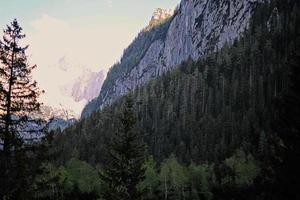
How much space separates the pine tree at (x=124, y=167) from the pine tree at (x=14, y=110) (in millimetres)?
12270

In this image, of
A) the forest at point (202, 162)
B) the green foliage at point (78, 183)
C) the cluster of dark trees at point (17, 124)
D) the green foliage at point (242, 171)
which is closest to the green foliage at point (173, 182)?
the forest at point (202, 162)

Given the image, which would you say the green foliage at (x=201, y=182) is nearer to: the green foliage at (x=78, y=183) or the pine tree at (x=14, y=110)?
the green foliage at (x=78, y=183)

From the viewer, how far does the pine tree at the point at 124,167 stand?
127ft

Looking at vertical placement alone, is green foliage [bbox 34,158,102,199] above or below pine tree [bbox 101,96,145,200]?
below

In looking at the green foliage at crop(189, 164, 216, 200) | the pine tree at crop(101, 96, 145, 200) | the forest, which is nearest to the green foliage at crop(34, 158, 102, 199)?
the forest

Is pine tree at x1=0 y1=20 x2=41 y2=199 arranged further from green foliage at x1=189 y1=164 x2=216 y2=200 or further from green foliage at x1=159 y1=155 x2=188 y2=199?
green foliage at x1=189 y1=164 x2=216 y2=200

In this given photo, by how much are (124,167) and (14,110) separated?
14.2 m

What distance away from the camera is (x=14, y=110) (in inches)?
1078

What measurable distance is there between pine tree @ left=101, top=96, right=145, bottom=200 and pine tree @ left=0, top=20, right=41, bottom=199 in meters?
12.3

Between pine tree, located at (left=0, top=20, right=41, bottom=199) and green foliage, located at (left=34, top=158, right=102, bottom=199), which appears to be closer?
pine tree, located at (left=0, top=20, right=41, bottom=199)

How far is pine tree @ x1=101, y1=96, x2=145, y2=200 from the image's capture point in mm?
38719

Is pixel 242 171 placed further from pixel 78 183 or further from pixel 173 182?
pixel 78 183

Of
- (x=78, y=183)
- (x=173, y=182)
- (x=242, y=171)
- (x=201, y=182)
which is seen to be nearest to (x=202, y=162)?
(x=201, y=182)

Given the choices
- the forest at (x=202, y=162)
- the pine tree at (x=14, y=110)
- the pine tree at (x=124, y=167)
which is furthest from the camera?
the pine tree at (x=124, y=167)
